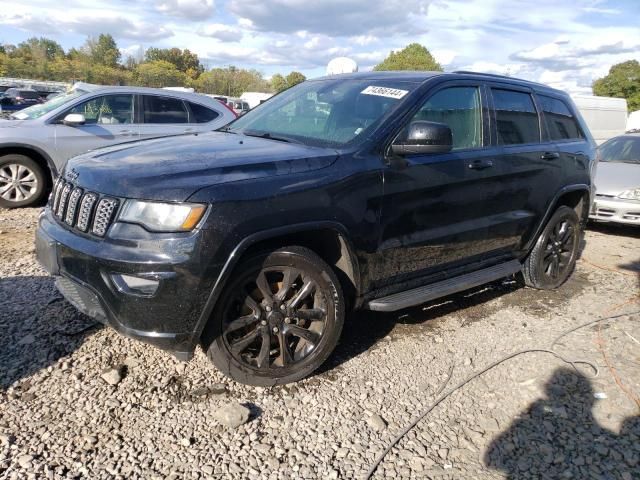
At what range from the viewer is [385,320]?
4.23 metres

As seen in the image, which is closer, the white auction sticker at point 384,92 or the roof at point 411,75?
the white auction sticker at point 384,92

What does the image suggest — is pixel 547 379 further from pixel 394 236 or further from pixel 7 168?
pixel 7 168

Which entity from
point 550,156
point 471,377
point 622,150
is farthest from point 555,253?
point 622,150

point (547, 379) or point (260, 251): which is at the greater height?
point (260, 251)

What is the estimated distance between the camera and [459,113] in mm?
3965

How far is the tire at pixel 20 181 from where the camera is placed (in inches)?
280

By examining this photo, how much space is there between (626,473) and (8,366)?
3385mm

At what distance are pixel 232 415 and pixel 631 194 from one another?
716 cm

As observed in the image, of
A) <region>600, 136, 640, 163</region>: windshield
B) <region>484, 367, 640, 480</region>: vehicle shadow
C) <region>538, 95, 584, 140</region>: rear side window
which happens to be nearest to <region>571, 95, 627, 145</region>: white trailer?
<region>600, 136, 640, 163</region>: windshield

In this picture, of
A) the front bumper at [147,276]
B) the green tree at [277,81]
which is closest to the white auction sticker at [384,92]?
the front bumper at [147,276]

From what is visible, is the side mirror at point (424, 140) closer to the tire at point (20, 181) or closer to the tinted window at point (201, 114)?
the tinted window at point (201, 114)

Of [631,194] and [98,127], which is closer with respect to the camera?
[98,127]

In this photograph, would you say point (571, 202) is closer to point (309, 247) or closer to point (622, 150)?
point (309, 247)

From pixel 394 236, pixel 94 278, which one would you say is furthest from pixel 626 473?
pixel 94 278
